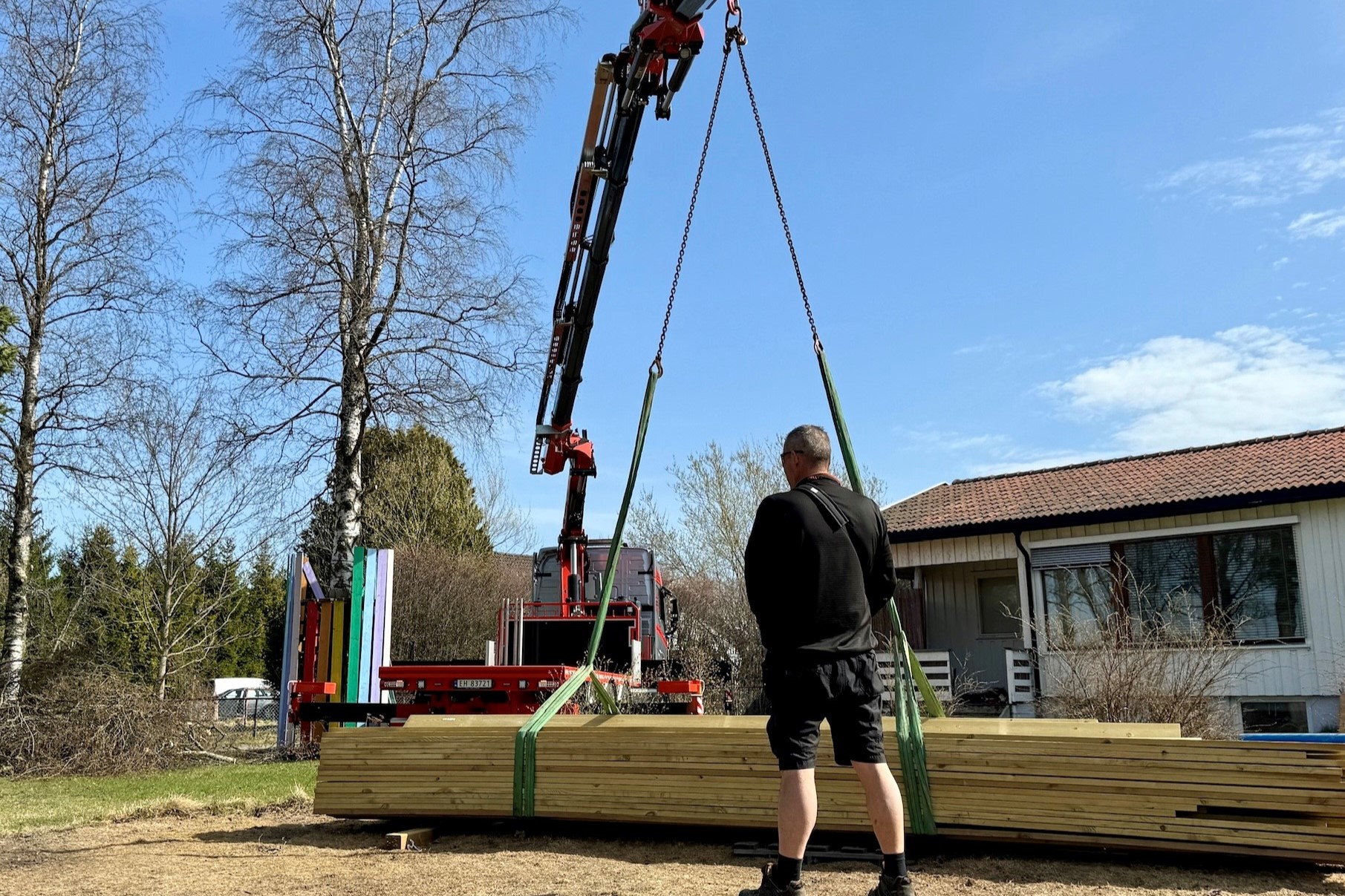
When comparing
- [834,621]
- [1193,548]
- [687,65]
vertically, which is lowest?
[834,621]

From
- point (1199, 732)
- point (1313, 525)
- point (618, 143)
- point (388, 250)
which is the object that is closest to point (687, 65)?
point (618, 143)

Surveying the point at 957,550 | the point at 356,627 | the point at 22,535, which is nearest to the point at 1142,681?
the point at 957,550

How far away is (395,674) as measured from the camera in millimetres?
10172

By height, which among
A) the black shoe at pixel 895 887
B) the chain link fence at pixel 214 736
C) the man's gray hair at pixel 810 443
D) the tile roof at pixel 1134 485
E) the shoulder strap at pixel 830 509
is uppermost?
the tile roof at pixel 1134 485

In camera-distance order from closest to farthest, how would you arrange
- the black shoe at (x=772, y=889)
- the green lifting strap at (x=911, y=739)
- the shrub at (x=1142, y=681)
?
the black shoe at (x=772, y=889) → the green lifting strap at (x=911, y=739) → the shrub at (x=1142, y=681)

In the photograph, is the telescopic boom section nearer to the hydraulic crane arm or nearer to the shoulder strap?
the hydraulic crane arm

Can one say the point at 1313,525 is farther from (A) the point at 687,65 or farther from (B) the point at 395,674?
(B) the point at 395,674

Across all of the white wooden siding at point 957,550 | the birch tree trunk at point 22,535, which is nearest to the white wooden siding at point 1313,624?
the white wooden siding at point 957,550

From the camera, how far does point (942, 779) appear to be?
487 cm

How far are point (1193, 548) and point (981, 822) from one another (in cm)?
1210

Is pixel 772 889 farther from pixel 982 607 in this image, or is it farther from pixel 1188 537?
pixel 982 607

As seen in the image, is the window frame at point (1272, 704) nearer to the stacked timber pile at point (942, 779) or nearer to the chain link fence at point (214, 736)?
the stacked timber pile at point (942, 779)

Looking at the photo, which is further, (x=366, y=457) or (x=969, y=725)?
(x=366, y=457)

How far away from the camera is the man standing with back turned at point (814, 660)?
12.2 ft
